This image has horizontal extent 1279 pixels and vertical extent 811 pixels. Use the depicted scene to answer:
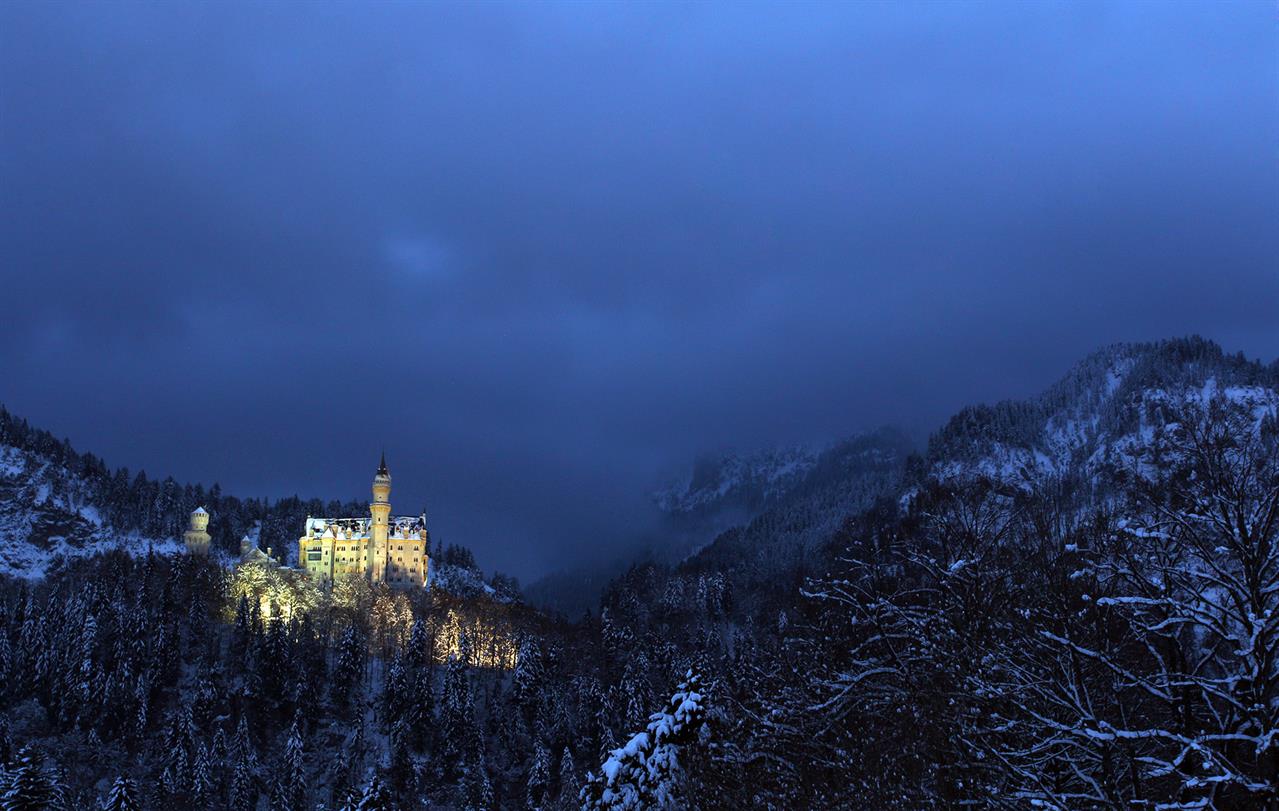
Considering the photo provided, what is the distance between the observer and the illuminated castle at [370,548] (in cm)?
13975

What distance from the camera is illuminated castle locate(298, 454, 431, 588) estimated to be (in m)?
140

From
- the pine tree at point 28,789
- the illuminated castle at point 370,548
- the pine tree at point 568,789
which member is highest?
the illuminated castle at point 370,548

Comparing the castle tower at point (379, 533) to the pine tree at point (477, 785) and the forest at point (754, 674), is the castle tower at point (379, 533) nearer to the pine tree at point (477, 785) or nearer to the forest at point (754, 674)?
the forest at point (754, 674)

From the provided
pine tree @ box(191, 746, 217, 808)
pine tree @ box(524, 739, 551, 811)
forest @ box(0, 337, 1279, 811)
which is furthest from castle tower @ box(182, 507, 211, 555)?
pine tree @ box(524, 739, 551, 811)

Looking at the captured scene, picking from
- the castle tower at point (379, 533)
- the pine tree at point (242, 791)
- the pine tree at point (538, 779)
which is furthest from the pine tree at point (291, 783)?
the castle tower at point (379, 533)

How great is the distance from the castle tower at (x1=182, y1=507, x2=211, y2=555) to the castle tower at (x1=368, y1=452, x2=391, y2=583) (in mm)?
23458

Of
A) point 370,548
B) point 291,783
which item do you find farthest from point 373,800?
point 370,548

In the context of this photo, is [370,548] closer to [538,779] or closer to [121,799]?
[538,779]

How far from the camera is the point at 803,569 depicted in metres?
166

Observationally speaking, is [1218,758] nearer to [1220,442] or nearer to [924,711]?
[924,711]

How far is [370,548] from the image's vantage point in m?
141

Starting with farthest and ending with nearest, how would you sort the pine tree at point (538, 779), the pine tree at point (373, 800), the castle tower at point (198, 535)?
the castle tower at point (198, 535) → the pine tree at point (538, 779) → the pine tree at point (373, 800)

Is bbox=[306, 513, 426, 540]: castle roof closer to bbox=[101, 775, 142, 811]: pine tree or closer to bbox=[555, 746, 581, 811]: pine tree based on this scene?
bbox=[555, 746, 581, 811]: pine tree

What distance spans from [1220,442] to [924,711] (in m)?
5.60
